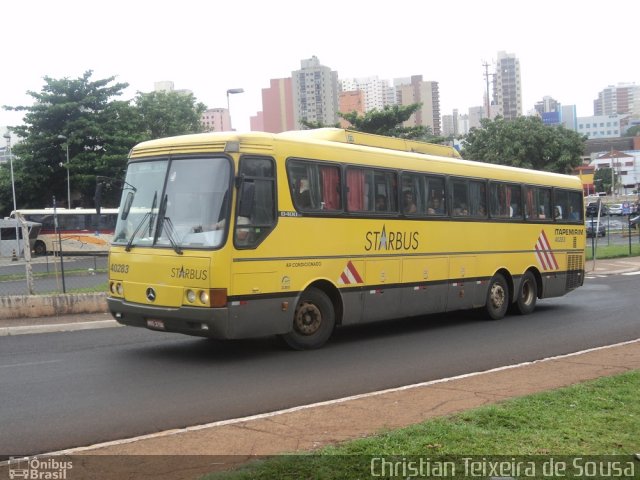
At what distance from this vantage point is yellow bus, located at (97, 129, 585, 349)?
363 inches

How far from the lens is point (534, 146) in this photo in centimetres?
4881

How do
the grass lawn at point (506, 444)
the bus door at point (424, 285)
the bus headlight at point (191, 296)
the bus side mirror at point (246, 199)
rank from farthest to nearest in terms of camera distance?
the bus door at point (424, 285)
the bus side mirror at point (246, 199)
the bus headlight at point (191, 296)
the grass lawn at point (506, 444)

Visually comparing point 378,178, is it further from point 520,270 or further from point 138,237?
point 520,270

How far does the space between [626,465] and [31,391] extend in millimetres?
5982

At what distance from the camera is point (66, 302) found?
14164 mm

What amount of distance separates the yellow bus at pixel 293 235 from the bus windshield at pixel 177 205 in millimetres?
17

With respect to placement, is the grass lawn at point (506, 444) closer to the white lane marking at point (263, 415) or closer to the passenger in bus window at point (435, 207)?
the white lane marking at point (263, 415)

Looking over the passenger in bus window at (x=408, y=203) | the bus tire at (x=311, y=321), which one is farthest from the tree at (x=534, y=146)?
the bus tire at (x=311, y=321)

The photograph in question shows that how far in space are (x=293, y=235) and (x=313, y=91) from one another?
279 ft

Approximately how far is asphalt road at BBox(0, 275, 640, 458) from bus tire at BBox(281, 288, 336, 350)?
0.18 m

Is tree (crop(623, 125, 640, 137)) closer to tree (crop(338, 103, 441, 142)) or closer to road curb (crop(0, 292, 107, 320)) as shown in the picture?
tree (crop(338, 103, 441, 142))

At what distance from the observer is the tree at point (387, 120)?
35281 millimetres

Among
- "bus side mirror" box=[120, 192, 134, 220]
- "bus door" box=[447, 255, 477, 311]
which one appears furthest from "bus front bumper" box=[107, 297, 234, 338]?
"bus door" box=[447, 255, 477, 311]

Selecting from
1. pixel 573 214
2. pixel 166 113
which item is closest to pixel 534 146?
pixel 166 113
